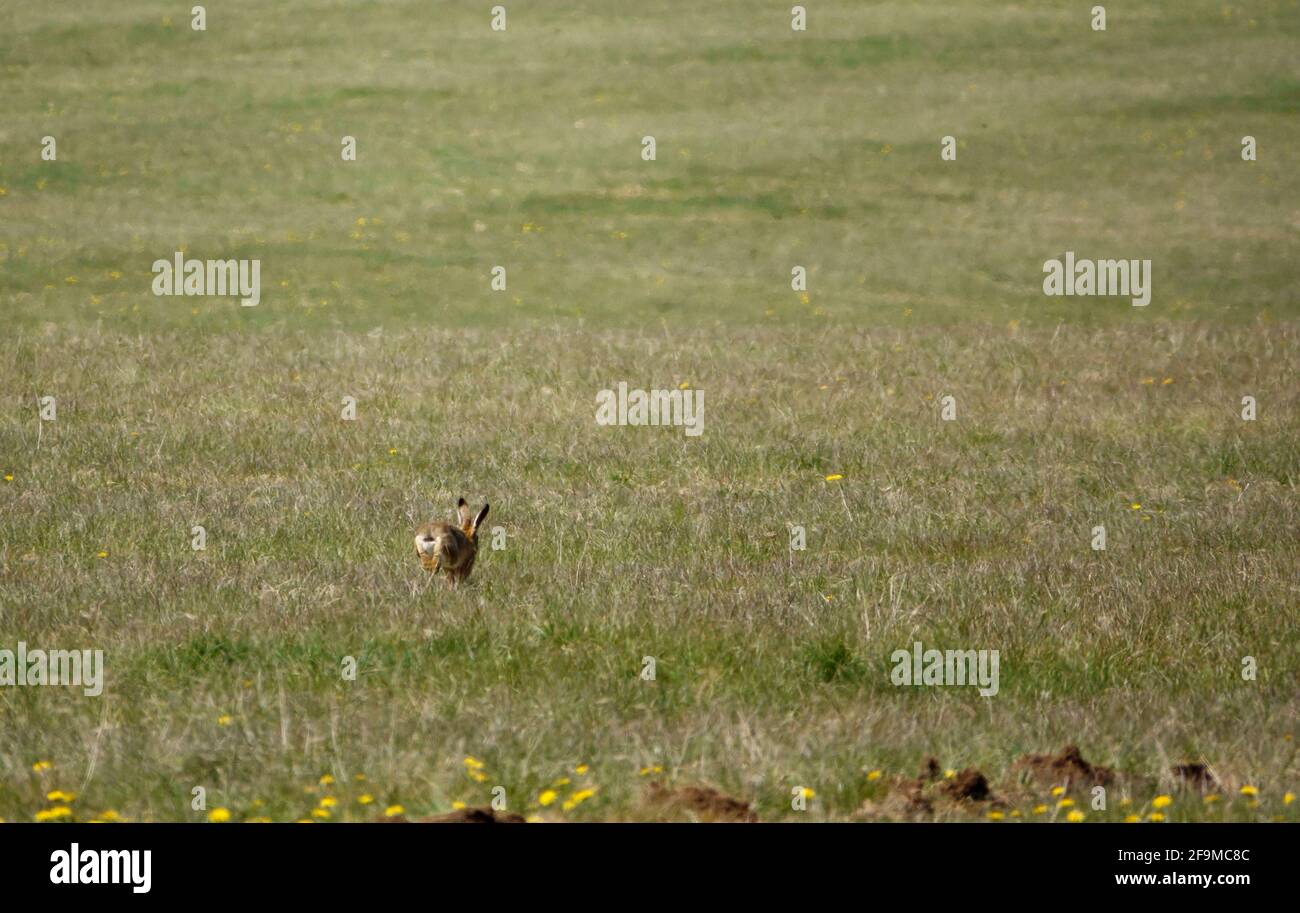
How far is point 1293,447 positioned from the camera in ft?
46.0

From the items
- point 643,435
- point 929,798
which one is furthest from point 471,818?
point 643,435

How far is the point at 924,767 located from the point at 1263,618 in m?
3.32

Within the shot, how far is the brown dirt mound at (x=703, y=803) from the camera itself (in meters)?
5.79

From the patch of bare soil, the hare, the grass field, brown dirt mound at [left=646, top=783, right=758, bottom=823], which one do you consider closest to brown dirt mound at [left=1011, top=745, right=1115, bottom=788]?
the grass field

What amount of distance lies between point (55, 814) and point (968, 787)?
3.38 m

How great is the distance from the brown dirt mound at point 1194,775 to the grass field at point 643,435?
91mm

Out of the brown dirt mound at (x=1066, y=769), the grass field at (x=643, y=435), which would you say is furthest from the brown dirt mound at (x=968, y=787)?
the brown dirt mound at (x=1066, y=769)

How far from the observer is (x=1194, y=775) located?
20.2 feet

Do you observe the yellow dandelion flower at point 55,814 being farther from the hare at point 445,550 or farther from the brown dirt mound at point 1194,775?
the brown dirt mound at point 1194,775

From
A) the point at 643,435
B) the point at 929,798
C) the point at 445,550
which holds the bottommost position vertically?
the point at 929,798

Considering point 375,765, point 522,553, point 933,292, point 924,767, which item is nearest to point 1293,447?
point 522,553

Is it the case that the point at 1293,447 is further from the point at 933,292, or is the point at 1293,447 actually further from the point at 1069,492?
the point at 933,292

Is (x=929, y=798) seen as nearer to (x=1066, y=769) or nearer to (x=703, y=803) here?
(x=1066, y=769)

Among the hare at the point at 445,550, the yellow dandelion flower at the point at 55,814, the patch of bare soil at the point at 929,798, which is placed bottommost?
the patch of bare soil at the point at 929,798
